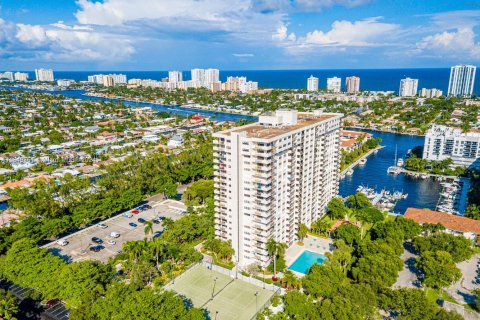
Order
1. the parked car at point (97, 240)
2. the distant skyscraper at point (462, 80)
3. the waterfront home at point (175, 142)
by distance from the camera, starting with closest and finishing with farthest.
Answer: the parked car at point (97, 240) < the waterfront home at point (175, 142) < the distant skyscraper at point (462, 80)

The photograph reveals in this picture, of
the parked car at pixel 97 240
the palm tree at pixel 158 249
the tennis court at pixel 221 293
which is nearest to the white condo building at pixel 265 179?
the tennis court at pixel 221 293

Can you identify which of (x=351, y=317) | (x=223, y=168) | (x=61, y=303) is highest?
(x=223, y=168)

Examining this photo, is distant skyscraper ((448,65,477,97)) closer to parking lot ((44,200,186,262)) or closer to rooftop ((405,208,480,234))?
rooftop ((405,208,480,234))

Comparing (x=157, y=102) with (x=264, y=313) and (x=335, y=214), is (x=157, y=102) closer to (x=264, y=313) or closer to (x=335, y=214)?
(x=335, y=214)

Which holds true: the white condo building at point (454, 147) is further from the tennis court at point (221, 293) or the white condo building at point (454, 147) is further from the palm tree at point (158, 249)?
the palm tree at point (158, 249)

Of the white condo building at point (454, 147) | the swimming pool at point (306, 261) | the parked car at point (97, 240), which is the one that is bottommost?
the swimming pool at point (306, 261)

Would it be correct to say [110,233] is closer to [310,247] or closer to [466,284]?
[310,247]

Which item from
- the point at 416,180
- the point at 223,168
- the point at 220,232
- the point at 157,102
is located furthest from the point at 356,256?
the point at 157,102
